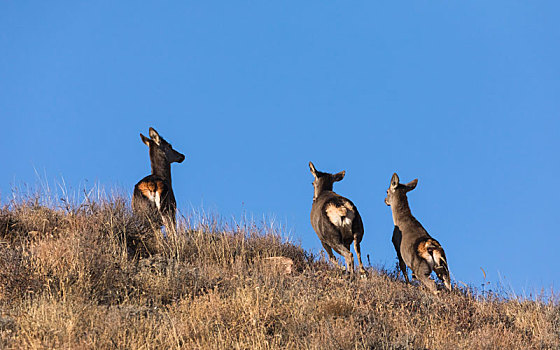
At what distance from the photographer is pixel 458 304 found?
1112 centimetres

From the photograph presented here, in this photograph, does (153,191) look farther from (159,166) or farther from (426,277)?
(426,277)

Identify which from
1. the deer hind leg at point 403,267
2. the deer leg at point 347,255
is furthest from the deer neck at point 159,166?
the deer hind leg at point 403,267

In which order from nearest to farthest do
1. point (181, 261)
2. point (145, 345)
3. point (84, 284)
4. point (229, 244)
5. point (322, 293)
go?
1. point (145, 345)
2. point (84, 284)
3. point (322, 293)
4. point (181, 261)
5. point (229, 244)

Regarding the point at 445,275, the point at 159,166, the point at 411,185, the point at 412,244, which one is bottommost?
the point at 445,275

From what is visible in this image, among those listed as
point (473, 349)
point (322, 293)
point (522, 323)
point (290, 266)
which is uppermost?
point (290, 266)

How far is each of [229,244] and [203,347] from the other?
621cm

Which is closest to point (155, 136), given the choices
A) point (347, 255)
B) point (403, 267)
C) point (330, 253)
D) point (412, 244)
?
A: point (330, 253)

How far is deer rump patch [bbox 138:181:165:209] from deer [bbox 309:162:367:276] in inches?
129

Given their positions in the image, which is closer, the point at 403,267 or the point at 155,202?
the point at 403,267

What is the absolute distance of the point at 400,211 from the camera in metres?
13.6

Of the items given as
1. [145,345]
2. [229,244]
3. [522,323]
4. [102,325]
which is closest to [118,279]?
[102,325]

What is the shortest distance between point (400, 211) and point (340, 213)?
1485mm

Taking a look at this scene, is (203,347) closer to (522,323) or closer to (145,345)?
(145,345)

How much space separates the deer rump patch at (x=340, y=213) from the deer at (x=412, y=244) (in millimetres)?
1136
